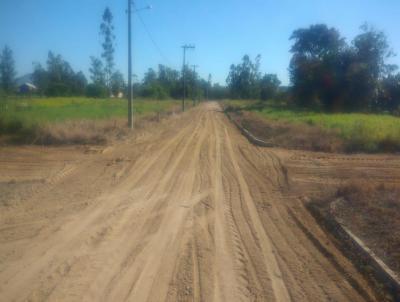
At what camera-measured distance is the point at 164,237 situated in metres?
7.55

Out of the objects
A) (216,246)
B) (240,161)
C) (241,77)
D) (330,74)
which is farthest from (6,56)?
(216,246)

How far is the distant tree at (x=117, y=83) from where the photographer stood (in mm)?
98100

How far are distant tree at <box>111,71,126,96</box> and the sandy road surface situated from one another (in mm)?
85840

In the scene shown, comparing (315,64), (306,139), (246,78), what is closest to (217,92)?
(246,78)

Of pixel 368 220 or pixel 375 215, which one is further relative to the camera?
pixel 375 215

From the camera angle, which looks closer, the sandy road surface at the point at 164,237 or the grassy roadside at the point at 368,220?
the sandy road surface at the point at 164,237

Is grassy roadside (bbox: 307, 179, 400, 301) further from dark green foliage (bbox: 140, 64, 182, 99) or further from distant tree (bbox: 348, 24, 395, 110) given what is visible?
dark green foliage (bbox: 140, 64, 182, 99)

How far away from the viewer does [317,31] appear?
66.1 meters

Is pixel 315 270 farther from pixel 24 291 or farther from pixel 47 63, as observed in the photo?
pixel 47 63

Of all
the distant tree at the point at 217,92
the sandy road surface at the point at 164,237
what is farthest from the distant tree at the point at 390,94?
the distant tree at the point at 217,92

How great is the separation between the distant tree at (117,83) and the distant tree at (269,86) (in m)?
34.1

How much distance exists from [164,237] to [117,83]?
99944mm

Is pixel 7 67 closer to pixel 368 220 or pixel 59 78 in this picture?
pixel 59 78

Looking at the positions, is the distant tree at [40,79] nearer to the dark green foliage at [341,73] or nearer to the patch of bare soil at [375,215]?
the dark green foliage at [341,73]
